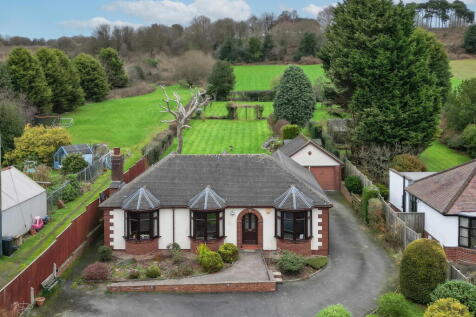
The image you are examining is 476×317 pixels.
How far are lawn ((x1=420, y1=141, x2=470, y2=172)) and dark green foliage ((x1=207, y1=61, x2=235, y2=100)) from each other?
3438 cm

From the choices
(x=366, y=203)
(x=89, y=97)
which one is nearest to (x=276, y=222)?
(x=366, y=203)

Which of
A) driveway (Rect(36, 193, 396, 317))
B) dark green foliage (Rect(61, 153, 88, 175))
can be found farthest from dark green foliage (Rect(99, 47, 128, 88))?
driveway (Rect(36, 193, 396, 317))

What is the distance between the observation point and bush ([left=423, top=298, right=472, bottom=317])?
15.5 metres

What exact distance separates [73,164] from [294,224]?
22200mm

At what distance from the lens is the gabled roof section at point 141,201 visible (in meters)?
24.0

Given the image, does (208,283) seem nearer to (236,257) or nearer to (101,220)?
(236,257)

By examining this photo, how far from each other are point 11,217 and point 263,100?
61.5 metres

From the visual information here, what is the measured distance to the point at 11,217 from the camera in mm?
25109

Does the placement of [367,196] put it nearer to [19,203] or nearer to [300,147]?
[300,147]

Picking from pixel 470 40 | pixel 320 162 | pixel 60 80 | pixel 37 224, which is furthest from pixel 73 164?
pixel 470 40

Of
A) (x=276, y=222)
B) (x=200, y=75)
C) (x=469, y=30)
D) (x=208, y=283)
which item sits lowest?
(x=208, y=283)

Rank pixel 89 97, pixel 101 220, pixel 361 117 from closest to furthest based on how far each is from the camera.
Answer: pixel 101 220, pixel 361 117, pixel 89 97

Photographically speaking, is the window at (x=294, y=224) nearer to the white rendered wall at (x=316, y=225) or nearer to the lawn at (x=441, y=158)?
the white rendered wall at (x=316, y=225)

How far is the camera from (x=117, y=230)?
81.4 feet
